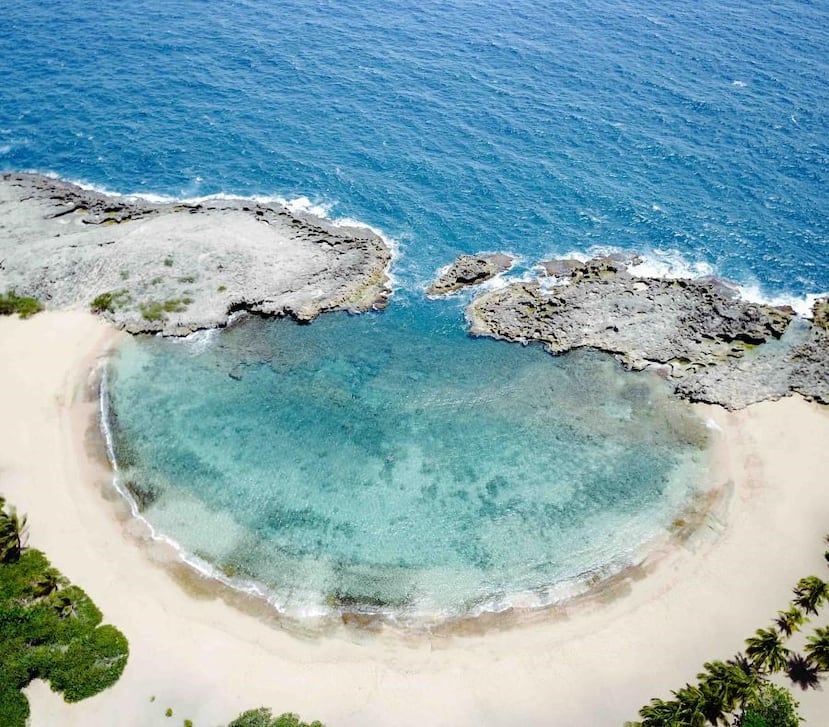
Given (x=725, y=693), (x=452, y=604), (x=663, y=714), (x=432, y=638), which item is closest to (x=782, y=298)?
(x=725, y=693)

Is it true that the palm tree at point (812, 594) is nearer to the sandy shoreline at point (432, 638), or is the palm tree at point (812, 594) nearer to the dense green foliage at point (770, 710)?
the sandy shoreline at point (432, 638)

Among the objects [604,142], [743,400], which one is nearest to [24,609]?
[743,400]

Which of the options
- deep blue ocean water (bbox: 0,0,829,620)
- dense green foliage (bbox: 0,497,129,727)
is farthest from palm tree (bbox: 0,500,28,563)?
deep blue ocean water (bbox: 0,0,829,620)

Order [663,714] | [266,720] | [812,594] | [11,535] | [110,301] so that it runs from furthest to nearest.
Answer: [110,301] < [11,535] < [812,594] < [266,720] < [663,714]

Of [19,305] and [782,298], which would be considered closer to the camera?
[19,305]

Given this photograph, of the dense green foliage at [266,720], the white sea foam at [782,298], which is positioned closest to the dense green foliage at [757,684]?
the dense green foliage at [266,720]

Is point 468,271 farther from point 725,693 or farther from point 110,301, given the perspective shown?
point 725,693

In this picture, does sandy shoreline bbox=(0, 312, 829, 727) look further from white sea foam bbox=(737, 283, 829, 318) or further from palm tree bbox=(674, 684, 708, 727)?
white sea foam bbox=(737, 283, 829, 318)
